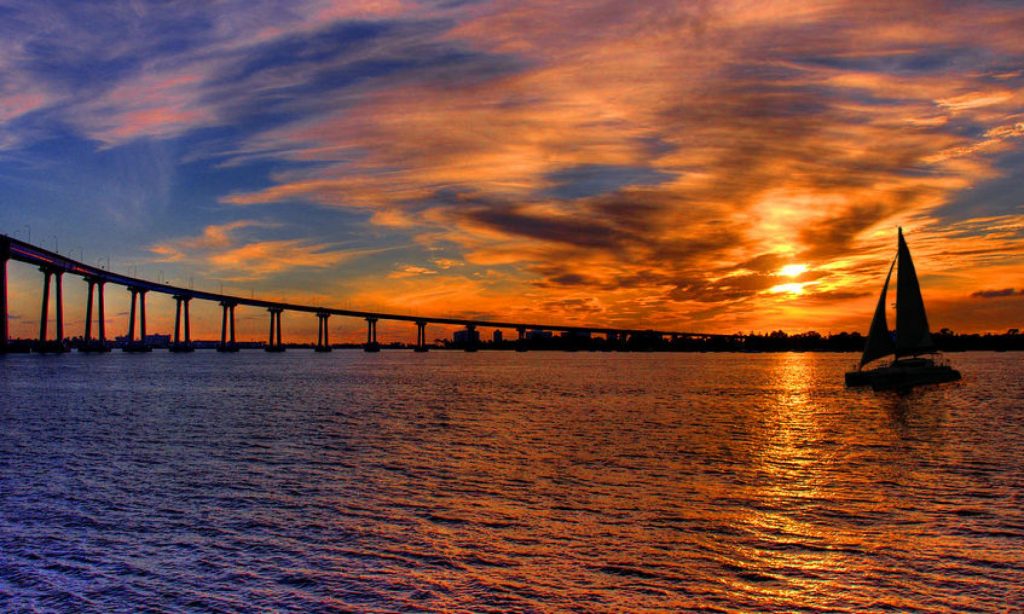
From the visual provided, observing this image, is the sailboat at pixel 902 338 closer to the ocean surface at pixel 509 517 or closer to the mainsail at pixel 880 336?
the mainsail at pixel 880 336

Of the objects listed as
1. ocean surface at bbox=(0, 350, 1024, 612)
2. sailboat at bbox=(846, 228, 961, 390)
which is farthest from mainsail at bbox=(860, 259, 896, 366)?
ocean surface at bbox=(0, 350, 1024, 612)

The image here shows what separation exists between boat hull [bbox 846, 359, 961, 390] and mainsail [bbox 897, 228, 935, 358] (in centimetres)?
196

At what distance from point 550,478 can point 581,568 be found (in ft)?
33.5

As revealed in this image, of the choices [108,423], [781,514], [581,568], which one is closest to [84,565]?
[581,568]

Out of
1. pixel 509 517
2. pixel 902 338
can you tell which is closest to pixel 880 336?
pixel 902 338

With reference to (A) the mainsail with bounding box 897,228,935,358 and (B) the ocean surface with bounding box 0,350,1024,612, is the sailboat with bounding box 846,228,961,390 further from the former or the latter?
(B) the ocean surface with bounding box 0,350,1024,612

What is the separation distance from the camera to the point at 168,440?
1423 inches

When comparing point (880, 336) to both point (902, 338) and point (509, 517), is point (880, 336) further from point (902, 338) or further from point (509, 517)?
point (509, 517)

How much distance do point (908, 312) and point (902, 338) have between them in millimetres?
3143

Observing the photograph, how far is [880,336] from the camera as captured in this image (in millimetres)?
71125

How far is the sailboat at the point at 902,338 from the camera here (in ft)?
229

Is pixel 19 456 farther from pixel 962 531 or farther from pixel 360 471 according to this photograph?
pixel 962 531

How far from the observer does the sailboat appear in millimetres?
69812

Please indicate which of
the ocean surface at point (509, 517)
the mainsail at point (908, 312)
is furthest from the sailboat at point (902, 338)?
the ocean surface at point (509, 517)
